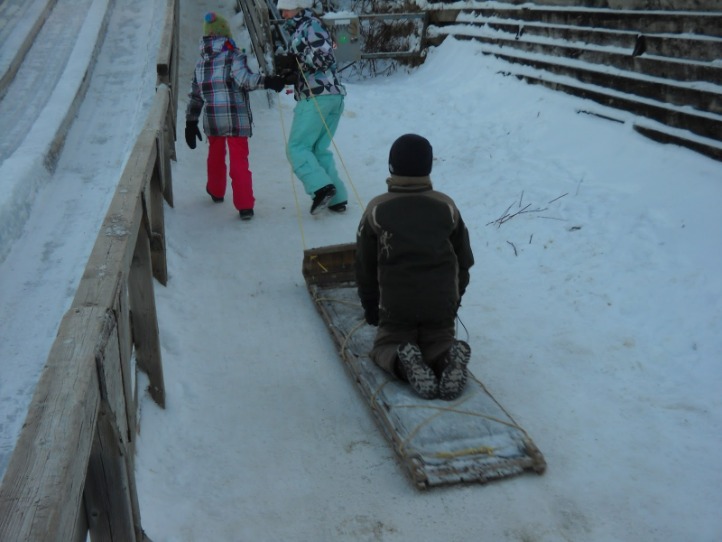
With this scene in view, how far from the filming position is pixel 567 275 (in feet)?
16.3

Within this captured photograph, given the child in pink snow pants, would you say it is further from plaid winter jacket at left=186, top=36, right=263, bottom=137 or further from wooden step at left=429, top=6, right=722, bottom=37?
wooden step at left=429, top=6, right=722, bottom=37

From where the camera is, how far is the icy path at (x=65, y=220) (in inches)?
155

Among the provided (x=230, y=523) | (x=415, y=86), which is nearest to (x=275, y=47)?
(x=415, y=86)

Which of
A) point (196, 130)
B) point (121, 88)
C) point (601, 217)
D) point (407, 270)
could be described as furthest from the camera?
point (121, 88)

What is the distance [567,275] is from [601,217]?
2.29 feet

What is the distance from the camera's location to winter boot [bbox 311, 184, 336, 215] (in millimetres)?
6090

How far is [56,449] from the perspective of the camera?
5.10 ft

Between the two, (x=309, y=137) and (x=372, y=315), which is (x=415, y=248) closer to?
(x=372, y=315)

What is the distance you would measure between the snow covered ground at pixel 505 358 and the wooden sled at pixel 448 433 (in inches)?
3.4

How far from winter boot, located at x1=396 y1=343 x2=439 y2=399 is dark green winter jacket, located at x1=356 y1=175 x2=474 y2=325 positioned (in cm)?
20

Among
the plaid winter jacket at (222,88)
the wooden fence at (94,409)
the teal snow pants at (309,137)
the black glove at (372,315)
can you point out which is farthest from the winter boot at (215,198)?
the black glove at (372,315)

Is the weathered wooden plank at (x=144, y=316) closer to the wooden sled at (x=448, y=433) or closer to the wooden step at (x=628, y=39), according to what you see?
the wooden sled at (x=448, y=433)

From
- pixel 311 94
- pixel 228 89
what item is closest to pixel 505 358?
pixel 311 94

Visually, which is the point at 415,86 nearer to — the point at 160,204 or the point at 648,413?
the point at 160,204
